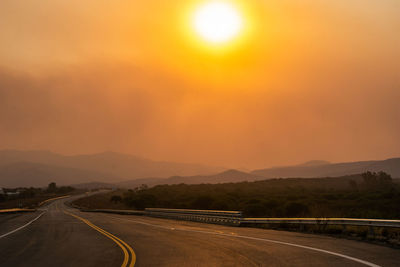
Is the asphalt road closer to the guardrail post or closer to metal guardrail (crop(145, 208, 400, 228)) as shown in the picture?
metal guardrail (crop(145, 208, 400, 228))

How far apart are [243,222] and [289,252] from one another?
47.5 feet

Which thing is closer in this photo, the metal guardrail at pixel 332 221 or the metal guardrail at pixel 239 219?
the metal guardrail at pixel 332 221

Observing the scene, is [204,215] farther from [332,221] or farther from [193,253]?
[193,253]

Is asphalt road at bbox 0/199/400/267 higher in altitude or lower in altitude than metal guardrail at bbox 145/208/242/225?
lower

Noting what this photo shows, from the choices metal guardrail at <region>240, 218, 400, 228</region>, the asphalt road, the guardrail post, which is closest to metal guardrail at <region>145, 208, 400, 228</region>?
metal guardrail at <region>240, 218, 400, 228</region>

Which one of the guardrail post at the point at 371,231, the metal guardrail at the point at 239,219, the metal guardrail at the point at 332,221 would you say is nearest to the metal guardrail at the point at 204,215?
the metal guardrail at the point at 239,219

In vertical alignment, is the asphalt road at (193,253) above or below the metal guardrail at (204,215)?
below

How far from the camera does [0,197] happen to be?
129250 millimetres

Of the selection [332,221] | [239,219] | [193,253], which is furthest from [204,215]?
[193,253]

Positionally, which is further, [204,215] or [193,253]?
[204,215]

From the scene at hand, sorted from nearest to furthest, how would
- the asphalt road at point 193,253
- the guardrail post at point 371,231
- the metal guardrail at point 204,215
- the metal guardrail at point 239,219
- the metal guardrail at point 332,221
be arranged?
the asphalt road at point 193,253
the metal guardrail at point 332,221
the metal guardrail at point 239,219
the guardrail post at point 371,231
the metal guardrail at point 204,215

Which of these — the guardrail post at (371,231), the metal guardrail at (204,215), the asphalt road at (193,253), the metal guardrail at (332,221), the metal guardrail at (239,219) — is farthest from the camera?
the metal guardrail at (204,215)

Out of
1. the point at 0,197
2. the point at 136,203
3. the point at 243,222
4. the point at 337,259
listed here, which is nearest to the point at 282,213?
the point at 243,222

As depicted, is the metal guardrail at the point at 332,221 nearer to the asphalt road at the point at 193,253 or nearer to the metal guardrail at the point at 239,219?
the metal guardrail at the point at 239,219
